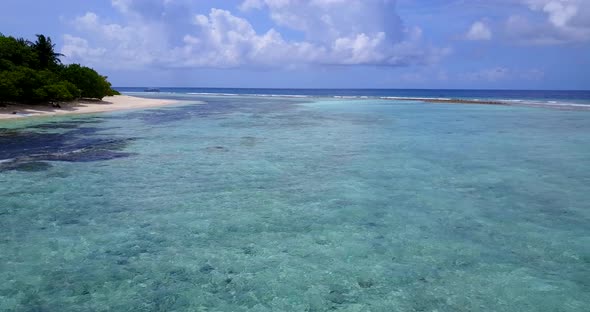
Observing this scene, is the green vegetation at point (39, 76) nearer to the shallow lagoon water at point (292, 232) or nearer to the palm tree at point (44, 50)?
the palm tree at point (44, 50)

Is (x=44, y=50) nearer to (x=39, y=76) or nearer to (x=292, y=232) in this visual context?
(x=39, y=76)

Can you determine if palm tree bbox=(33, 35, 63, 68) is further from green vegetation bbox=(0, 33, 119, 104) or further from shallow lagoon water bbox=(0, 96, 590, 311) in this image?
shallow lagoon water bbox=(0, 96, 590, 311)

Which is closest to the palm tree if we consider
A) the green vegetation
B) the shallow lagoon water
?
the green vegetation

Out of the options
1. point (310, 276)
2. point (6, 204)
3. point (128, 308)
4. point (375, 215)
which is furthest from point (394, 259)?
point (6, 204)

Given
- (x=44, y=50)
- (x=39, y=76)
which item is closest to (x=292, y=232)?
(x=39, y=76)

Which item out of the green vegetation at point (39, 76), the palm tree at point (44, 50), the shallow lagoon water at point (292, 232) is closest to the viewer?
the shallow lagoon water at point (292, 232)

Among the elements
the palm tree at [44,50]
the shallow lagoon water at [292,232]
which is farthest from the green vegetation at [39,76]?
the shallow lagoon water at [292,232]
